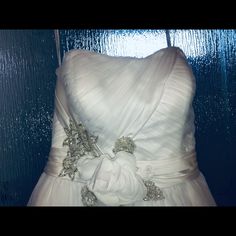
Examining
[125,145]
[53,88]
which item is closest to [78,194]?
[125,145]

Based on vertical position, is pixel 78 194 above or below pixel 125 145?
below

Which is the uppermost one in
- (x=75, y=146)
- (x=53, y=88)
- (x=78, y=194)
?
(x=53, y=88)

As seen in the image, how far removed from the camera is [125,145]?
0.76 metres

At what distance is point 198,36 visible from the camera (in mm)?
1120

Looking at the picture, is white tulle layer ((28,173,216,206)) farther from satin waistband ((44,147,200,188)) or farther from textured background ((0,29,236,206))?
textured background ((0,29,236,206))

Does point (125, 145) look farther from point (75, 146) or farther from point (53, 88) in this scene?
point (53, 88)

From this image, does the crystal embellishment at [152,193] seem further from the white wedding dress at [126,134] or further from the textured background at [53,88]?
the textured background at [53,88]

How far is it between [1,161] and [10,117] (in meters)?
0.14

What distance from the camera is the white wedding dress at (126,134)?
75cm

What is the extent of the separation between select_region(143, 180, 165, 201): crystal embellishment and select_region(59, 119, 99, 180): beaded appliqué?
0.13 metres

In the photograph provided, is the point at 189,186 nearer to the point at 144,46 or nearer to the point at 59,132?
the point at 59,132

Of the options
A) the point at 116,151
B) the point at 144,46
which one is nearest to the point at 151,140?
the point at 116,151

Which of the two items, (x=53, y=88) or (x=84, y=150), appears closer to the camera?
(x=84, y=150)

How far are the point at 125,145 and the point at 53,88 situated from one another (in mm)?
460
